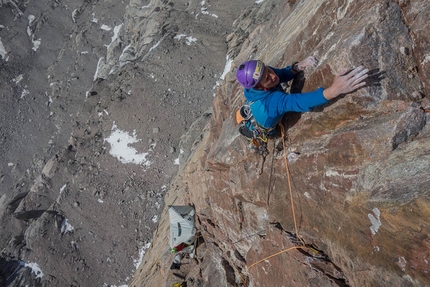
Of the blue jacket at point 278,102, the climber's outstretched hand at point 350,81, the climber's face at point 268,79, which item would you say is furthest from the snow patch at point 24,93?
the climber's outstretched hand at point 350,81

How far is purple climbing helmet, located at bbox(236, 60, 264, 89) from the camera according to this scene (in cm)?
729

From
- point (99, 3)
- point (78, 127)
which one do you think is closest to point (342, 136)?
point (78, 127)

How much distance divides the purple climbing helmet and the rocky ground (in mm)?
25023

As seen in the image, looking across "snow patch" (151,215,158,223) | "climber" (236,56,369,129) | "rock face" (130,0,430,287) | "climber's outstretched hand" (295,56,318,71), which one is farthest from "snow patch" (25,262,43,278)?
"climber's outstretched hand" (295,56,318,71)

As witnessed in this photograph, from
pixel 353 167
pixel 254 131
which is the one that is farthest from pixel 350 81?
pixel 254 131

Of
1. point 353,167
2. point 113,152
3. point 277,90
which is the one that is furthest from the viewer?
point 113,152

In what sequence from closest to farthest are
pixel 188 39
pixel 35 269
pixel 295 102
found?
pixel 295 102 < pixel 35 269 < pixel 188 39

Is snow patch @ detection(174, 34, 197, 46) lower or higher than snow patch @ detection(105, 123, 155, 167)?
higher

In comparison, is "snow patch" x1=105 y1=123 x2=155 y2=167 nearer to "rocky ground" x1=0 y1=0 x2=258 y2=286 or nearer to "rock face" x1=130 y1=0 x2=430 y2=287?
"rocky ground" x1=0 y1=0 x2=258 y2=286

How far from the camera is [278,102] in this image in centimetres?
735

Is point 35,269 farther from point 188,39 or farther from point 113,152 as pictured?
point 188,39

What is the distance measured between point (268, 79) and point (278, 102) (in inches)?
24.4

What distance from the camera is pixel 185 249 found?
16.9 m

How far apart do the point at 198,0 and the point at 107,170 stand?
29515mm
